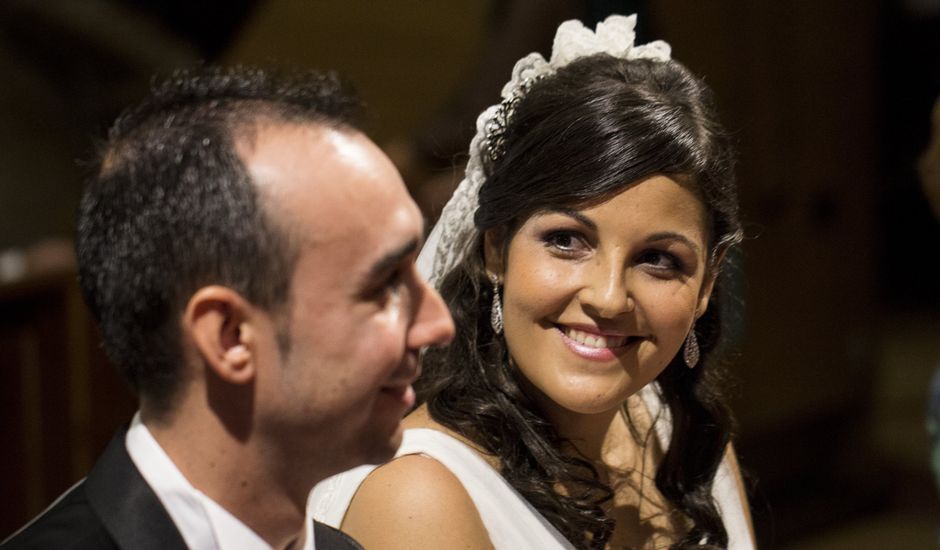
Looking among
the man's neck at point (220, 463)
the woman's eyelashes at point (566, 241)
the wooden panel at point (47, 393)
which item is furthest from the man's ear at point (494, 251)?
the wooden panel at point (47, 393)

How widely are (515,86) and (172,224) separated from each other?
3.65 feet

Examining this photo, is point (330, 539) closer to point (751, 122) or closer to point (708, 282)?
point (708, 282)

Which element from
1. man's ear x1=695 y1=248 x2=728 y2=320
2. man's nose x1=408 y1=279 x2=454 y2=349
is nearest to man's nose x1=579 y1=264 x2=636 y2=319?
man's ear x1=695 y1=248 x2=728 y2=320

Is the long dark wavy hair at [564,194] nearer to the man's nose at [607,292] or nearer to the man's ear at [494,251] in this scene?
the man's ear at [494,251]

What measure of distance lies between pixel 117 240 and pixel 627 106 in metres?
1.07

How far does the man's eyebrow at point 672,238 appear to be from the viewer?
2.33 metres

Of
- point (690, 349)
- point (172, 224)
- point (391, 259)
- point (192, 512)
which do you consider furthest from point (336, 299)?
point (690, 349)

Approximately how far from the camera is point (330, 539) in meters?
1.99

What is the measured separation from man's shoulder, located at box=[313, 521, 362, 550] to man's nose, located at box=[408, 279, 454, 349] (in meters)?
0.39

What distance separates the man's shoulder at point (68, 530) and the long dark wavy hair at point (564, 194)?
3.05ft

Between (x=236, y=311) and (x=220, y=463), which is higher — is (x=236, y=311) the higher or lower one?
the higher one

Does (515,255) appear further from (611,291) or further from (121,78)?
(121,78)

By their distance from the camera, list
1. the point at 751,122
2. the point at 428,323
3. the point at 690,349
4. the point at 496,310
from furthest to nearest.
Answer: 1. the point at 751,122
2. the point at 690,349
3. the point at 496,310
4. the point at 428,323

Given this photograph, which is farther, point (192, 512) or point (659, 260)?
point (659, 260)
